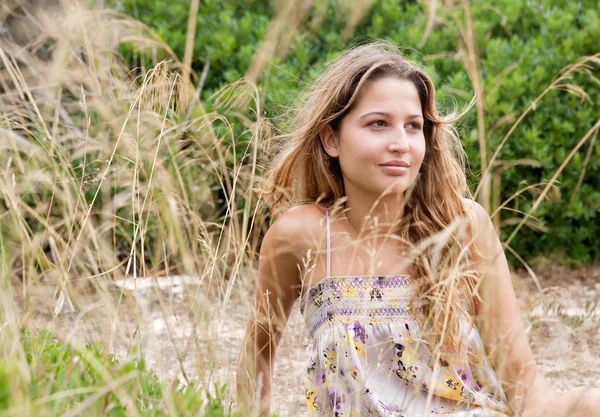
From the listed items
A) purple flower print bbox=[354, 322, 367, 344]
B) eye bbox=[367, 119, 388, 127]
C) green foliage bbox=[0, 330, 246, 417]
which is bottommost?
purple flower print bbox=[354, 322, 367, 344]

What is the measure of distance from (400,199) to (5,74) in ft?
8.49

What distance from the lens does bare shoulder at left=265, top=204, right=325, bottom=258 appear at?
2334 millimetres

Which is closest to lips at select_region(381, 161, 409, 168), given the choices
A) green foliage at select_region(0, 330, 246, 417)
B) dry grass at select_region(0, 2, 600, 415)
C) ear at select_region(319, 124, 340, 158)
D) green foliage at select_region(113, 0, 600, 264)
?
ear at select_region(319, 124, 340, 158)

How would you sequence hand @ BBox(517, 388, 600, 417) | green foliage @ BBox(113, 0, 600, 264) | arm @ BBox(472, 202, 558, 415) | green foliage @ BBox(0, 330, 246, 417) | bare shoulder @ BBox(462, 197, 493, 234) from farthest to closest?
green foliage @ BBox(113, 0, 600, 264) < bare shoulder @ BBox(462, 197, 493, 234) < arm @ BBox(472, 202, 558, 415) < hand @ BBox(517, 388, 600, 417) < green foliage @ BBox(0, 330, 246, 417)

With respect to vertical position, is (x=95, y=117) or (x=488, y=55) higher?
(x=488, y=55)

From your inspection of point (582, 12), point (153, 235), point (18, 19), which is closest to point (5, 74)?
point (18, 19)

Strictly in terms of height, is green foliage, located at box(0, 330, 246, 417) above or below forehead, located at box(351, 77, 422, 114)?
below

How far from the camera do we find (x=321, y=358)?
2.26 meters

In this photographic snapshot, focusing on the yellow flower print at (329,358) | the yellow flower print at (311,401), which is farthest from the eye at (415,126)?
the yellow flower print at (311,401)

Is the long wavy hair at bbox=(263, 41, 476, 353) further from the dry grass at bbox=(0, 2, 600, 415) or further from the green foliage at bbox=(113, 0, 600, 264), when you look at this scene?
the green foliage at bbox=(113, 0, 600, 264)

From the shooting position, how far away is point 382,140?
2.21 m

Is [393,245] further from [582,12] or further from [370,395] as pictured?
[582,12]

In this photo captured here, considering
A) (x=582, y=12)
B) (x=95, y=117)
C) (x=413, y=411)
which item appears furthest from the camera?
(x=582, y=12)

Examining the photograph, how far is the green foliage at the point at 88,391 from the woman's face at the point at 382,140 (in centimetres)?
73
